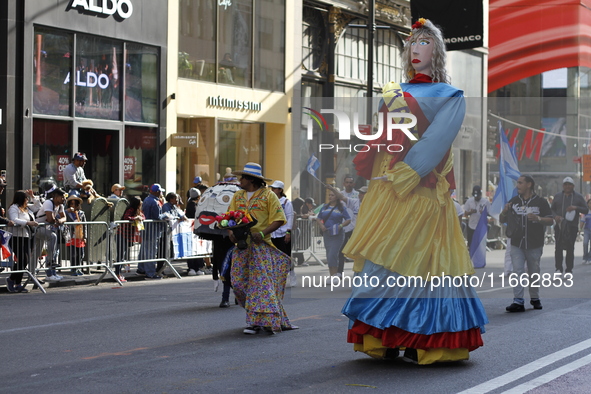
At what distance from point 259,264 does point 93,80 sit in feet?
41.9

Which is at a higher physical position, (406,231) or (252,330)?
(406,231)

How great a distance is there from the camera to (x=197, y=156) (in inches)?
970

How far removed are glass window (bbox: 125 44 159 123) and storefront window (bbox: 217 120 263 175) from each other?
267cm


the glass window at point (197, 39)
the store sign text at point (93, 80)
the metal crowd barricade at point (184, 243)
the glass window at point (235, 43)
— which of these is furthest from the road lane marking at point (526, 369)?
the glass window at point (235, 43)

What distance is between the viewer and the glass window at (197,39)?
23891 millimetres

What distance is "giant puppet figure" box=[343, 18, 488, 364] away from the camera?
274 inches

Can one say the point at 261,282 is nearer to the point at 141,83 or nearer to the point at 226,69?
the point at 141,83

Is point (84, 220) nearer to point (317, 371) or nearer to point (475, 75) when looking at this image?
point (317, 371)

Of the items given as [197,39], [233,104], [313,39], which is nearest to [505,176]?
[197,39]

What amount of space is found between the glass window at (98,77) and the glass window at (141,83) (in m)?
0.38

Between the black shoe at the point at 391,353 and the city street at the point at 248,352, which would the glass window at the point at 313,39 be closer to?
the city street at the point at 248,352

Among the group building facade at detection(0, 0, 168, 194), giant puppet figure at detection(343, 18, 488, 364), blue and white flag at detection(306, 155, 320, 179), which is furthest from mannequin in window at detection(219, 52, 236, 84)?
giant puppet figure at detection(343, 18, 488, 364)

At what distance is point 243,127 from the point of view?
2634 centimetres

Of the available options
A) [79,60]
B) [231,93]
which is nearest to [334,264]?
[79,60]
